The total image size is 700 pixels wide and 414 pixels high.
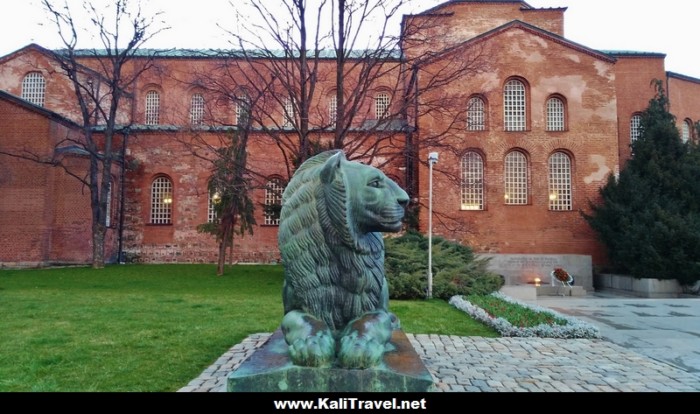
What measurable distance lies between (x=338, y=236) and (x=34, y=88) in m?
38.0

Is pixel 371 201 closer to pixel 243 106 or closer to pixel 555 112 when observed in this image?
pixel 243 106

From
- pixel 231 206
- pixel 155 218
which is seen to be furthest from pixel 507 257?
pixel 155 218

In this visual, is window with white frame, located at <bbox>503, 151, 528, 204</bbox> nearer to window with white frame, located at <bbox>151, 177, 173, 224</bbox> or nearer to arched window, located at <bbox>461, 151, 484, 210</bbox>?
arched window, located at <bbox>461, 151, 484, 210</bbox>

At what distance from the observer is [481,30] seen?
33531 mm

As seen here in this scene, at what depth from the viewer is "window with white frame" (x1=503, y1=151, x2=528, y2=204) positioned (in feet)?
88.2

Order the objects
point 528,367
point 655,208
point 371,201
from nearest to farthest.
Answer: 1. point 371,201
2. point 528,367
3. point 655,208

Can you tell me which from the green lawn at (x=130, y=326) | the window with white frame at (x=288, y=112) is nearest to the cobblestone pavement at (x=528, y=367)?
the green lawn at (x=130, y=326)

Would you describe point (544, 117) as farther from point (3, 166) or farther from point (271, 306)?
point (3, 166)

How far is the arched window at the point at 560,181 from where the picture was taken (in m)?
26.8

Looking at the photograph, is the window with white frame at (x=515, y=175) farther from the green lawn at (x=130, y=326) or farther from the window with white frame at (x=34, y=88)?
the window with white frame at (x=34, y=88)

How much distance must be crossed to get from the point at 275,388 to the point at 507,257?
22383mm

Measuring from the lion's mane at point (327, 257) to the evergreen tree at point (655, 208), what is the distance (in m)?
21.3
